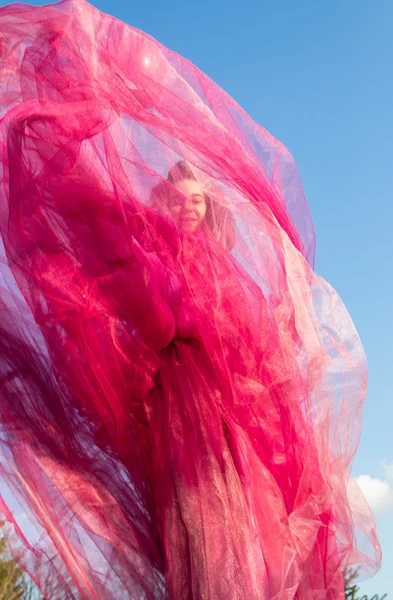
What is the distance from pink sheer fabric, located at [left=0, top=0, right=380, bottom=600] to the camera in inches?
112

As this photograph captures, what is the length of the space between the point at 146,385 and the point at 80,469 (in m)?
0.43

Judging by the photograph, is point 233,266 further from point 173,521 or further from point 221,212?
point 173,521

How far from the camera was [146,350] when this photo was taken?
288 cm

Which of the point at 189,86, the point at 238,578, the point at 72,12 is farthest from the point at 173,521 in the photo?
the point at 72,12

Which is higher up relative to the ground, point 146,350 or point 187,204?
point 187,204

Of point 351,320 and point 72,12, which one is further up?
point 72,12

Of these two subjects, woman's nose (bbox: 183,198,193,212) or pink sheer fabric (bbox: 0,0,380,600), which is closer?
pink sheer fabric (bbox: 0,0,380,600)

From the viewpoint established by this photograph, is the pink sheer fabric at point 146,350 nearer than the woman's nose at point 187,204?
Yes

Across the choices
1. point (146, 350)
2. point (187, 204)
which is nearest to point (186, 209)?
point (187, 204)

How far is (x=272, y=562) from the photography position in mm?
2746

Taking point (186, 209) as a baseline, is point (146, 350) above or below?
below

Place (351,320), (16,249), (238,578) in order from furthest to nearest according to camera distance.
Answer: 1. (351,320)
2. (16,249)
3. (238,578)

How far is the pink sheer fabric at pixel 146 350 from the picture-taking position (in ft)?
9.37

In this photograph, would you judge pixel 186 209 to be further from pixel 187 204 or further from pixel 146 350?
pixel 146 350
